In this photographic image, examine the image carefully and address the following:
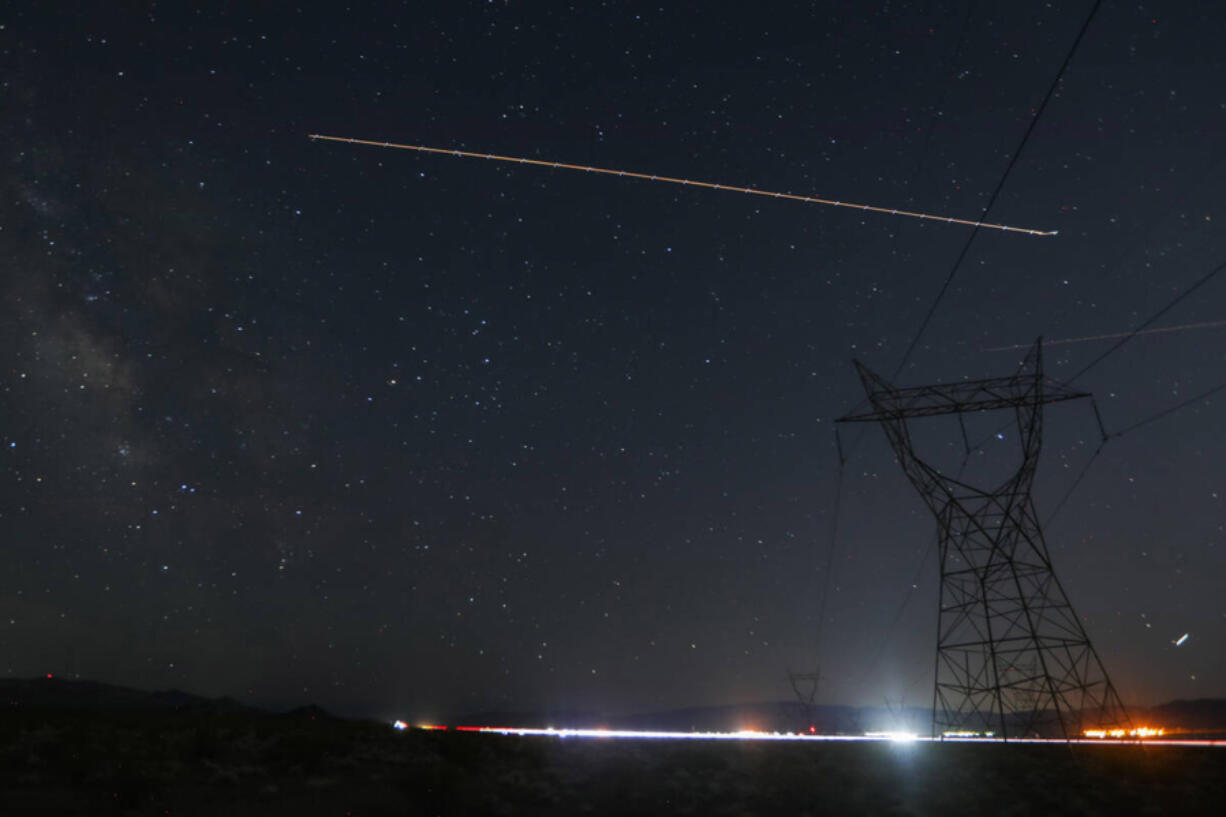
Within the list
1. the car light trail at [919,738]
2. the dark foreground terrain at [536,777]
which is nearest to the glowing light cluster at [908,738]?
the car light trail at [919,738]

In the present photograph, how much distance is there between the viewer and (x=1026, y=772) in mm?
16031

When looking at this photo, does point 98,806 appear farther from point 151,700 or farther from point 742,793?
point 151,700

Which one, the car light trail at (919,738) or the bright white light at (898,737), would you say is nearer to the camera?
the car light trail at (919,738)

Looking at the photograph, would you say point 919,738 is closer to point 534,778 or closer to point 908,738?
point 908,738

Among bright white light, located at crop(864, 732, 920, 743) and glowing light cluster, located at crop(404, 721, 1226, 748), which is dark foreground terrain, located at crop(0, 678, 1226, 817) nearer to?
glowing light cluster, located at crop(404, 721, 1226, 748)

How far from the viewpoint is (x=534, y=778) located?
1526cm

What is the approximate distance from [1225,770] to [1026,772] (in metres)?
3.49

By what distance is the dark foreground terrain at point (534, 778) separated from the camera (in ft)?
41.6

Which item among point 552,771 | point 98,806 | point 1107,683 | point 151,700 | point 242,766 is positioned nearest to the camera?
point 98,806

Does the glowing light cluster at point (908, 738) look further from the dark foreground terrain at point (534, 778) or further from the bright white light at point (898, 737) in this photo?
the dark foreground terrain at point (534, 778)

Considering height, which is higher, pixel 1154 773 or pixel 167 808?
pixel 1154 773

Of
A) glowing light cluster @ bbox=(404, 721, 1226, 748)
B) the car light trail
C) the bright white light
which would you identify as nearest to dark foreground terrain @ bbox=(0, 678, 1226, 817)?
the car light trail

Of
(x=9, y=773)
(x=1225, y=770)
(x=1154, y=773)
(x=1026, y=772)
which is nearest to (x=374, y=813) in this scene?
(x=9, y=773)

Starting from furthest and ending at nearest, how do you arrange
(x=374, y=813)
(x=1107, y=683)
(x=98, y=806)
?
(x=1107, y=683)
(x=374, y=813)
(x=98, y=806)
